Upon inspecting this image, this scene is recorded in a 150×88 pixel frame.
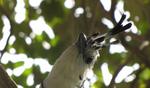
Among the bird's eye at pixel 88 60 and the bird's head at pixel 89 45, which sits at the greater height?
the bird's head at pixel 89 45

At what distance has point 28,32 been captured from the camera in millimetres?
3174

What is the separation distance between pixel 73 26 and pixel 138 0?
0.49 meters

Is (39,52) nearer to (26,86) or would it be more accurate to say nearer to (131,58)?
(26,86)

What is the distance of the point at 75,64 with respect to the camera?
5.89ft

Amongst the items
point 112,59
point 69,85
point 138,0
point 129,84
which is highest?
point 138,0

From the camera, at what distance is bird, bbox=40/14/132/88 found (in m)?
1.79

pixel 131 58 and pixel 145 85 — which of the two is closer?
pixel 131 58

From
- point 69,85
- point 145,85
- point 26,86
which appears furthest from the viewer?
point 145,85

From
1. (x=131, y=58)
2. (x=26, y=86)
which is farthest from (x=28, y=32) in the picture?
(x=131, y=58)

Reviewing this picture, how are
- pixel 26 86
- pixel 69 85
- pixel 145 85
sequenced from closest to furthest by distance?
pixel 69 85 < pixel 26 86 < pixel 145 85

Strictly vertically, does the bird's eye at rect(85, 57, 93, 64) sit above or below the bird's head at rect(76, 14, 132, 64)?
below

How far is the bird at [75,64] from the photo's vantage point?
70.3 inches

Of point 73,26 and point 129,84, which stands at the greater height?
point 73,26

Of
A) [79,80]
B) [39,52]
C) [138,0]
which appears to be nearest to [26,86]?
[39,52]
